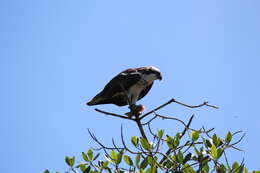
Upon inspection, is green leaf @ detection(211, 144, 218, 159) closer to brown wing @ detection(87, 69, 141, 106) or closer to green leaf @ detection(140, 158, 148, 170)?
green leaf @ detection(140, 158, 148, 170)

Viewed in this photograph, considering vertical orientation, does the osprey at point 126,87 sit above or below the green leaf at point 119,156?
above

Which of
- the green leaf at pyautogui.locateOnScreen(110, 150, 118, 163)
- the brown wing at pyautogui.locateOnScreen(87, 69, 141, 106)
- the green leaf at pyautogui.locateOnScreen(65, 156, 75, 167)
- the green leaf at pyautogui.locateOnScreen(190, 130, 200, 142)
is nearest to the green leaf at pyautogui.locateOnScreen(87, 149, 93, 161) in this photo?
the green leaf at pyautogui.locateOnScreen(65, 156, 75, 167)

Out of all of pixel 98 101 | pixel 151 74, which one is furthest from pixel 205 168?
pixel 151 74

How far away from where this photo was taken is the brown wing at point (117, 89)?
7316 millimetres

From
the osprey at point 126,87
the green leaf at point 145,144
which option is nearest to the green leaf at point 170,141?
the green leaf at point 145,144

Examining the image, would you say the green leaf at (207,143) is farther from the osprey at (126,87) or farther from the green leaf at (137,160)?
the osprey at (126,87)

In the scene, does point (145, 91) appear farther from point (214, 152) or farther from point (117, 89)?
point (214, 152)

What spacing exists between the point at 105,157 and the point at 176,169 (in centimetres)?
83

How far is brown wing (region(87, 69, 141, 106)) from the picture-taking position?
7.32 metres

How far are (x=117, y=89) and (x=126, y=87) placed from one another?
9.2 inches

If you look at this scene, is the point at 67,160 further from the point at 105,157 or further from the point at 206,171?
the point at 206,171

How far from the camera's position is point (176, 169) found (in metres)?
4.11

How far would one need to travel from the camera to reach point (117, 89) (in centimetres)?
728

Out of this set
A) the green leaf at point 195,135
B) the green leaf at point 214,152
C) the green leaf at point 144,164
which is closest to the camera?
the green leaf at point 214,152
